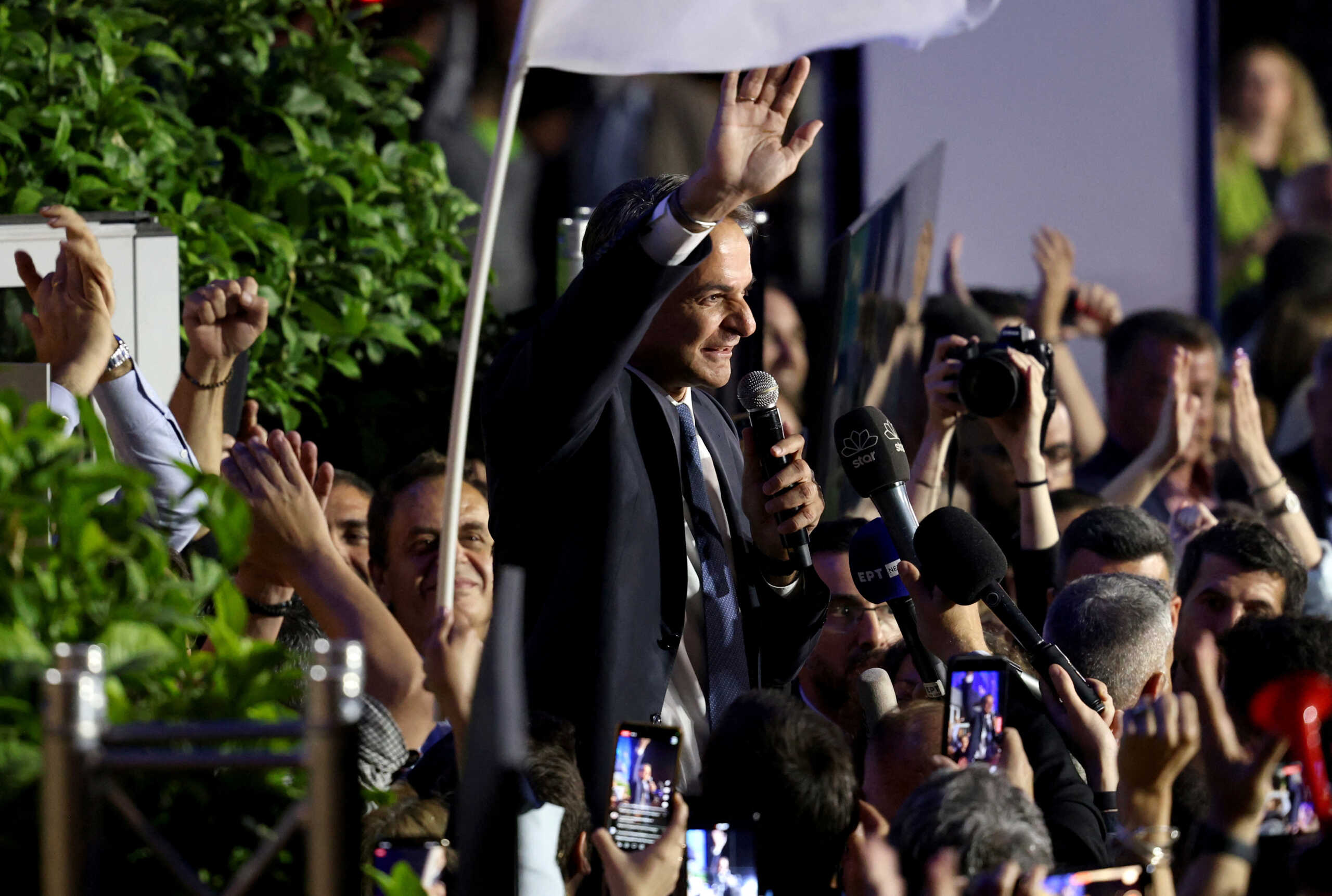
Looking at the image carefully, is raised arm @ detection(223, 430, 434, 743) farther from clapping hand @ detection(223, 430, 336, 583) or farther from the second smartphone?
the second smartphone

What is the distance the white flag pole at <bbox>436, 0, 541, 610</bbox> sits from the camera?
9.03 ft

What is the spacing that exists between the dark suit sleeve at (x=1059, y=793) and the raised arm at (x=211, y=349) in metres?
1.82

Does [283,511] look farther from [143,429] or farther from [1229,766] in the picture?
[1229,766]

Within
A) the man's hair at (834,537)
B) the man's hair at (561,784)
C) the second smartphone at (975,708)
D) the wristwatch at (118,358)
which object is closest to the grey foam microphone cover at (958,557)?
the second smartphone at (975,708)

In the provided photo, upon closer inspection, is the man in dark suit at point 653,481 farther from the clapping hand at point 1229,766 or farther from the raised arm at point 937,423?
the raised arm at point 937,423

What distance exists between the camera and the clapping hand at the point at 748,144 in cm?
217

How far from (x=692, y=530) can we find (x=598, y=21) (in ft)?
3.26

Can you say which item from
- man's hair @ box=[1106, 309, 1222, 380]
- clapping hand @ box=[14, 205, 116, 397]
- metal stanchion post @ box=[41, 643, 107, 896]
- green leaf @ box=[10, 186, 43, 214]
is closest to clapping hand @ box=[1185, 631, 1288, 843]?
metal stanchion post @ box=[41, 643, 107, 896]

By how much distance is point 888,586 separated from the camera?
2.61 m

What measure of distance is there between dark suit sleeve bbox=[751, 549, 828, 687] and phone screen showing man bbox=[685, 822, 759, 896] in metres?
0.74

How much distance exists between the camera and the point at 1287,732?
162cm

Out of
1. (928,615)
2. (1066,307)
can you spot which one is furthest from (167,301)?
(1066,307)

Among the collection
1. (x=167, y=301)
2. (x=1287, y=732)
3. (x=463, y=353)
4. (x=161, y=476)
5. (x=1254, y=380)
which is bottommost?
(x=1287, y=732)

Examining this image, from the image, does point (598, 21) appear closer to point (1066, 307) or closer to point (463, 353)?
point (463, 353)
